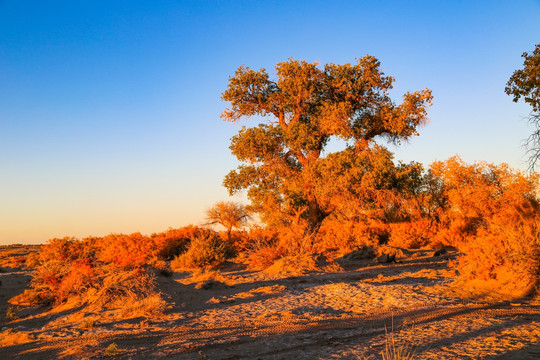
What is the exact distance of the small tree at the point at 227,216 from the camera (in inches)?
1347

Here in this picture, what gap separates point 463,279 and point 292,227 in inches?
479

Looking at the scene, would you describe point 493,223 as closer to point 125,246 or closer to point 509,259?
point 509,259

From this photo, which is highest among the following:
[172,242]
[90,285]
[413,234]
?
[172,242]

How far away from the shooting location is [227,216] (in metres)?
34.5

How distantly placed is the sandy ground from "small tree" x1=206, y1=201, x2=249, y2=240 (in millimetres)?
21800

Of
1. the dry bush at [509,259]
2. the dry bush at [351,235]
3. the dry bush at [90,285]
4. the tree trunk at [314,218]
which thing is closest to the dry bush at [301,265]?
the tree trunk at [314,218]

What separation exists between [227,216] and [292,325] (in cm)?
2723

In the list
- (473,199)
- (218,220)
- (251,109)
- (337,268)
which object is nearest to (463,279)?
(337,268)

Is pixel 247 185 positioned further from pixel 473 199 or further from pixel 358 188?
pixel 473 199

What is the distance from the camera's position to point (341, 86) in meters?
19.2

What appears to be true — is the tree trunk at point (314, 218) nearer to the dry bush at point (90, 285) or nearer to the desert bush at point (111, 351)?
the dry bush at point (90, 285)

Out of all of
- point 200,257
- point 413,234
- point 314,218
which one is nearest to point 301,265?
point 314,218

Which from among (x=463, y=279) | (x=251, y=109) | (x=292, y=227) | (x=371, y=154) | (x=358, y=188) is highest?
(x=251, y=109)

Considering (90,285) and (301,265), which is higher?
(90,285)
